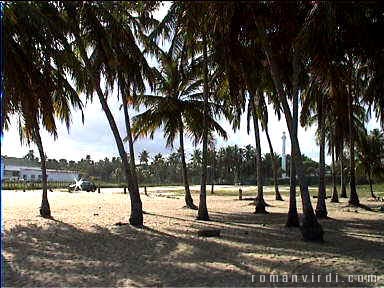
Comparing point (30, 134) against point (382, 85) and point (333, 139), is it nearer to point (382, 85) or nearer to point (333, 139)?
point (382, 85)

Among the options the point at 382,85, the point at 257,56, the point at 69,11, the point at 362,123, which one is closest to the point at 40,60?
the point at 69,11

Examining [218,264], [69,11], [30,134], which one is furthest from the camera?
[30,134]

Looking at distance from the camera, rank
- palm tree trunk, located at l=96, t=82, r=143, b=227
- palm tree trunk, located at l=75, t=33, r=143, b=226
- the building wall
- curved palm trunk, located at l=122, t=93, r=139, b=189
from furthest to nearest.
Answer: the building wall < curved palm trunk, located at l=122, t=93, r=139, b=189 < palm tree trunk, located at l=96, t=82, r=143, b=227 < palm tree trunk, located at l=75, t=33, r=143, b=226

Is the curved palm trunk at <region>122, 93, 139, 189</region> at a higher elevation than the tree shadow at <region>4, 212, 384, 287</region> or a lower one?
higher

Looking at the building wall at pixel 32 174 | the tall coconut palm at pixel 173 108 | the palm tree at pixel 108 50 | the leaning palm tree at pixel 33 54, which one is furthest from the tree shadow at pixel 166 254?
the building wall at pixel 32 174

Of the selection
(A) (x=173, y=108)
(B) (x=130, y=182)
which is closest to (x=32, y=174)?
(A) (x=173, y=108)

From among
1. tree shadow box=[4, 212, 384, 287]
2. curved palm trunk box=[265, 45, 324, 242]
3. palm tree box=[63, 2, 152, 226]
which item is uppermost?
palm tree box=[63, 2, 152, 226]

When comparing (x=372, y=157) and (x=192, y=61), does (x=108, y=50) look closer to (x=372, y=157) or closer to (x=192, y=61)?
(x=192, y=61)

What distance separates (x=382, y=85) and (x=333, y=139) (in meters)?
8.78

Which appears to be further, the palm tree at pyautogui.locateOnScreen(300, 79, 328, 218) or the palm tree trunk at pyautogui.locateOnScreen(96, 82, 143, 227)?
the palm tree at pyautogui.locateOnScreen(300, 79, 328, 218)

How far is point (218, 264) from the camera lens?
29.8 feet

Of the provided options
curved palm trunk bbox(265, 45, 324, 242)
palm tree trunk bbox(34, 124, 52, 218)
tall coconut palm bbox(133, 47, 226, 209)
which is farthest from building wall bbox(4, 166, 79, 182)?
curved palm trunk bbox(265, 45, 324, 242)

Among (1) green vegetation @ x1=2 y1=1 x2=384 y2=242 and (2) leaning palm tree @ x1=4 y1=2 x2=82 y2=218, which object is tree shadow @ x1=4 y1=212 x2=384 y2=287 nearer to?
(1) green vegetation @ x1=2 y1=1 x2=384 y2=242

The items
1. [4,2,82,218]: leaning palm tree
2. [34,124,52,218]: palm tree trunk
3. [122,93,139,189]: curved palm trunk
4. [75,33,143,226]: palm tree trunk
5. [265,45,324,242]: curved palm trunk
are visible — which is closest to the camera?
[4,2,82,218]: leaning palm tree
